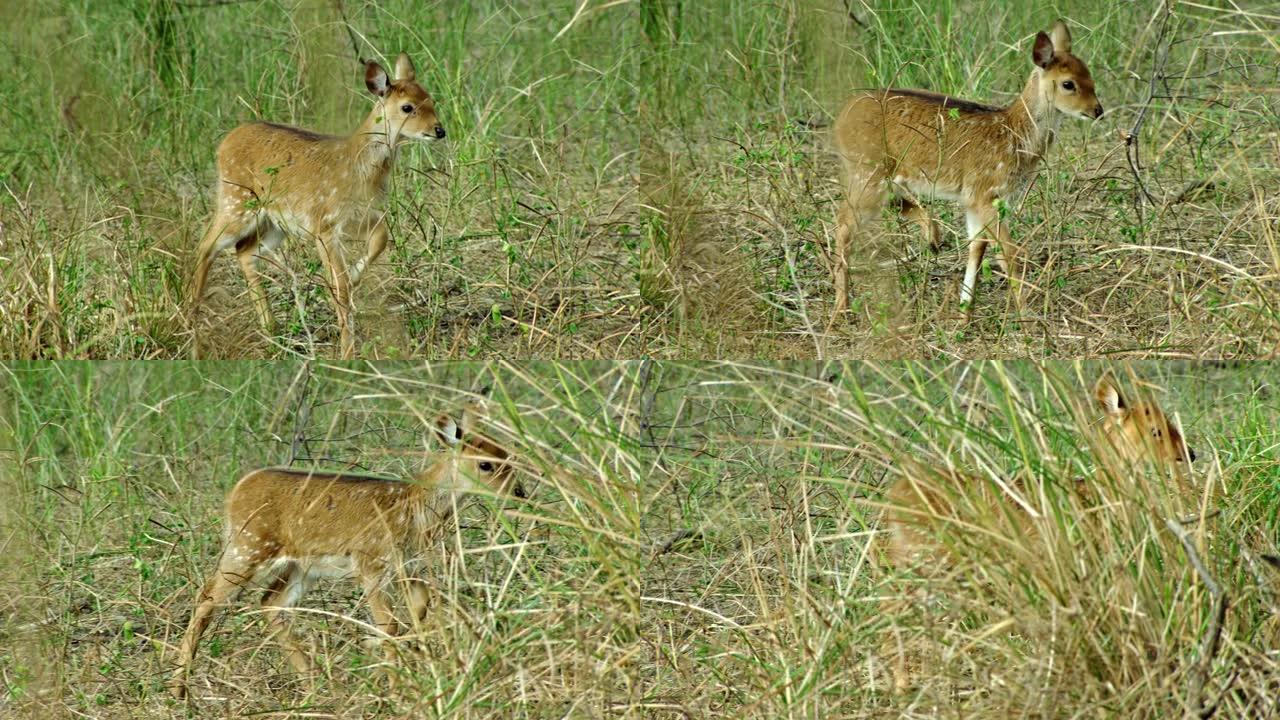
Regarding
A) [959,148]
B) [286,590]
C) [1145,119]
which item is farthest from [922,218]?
[286,590]

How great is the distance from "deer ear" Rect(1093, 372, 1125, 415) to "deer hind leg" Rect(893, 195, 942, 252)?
2.70ft

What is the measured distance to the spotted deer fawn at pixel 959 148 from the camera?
21.2 feet

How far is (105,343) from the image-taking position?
20.8 feet

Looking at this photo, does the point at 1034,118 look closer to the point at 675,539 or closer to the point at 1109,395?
the point at 1109,395

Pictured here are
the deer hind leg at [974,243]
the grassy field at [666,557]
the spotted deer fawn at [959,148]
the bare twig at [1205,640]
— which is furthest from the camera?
the spotted deer fawn at [959,148]

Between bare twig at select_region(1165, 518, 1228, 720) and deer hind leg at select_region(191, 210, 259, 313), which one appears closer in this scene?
bare twig at select_region(1165, 518, 1228, 720)

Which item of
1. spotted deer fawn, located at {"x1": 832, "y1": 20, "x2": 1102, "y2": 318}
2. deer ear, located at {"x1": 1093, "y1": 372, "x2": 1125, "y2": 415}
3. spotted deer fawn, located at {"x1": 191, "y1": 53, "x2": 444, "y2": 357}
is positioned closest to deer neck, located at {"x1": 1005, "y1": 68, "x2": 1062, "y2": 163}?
spotted deer fawn, located at {"x1": 832, "y1": 20, "x2": 1102, "y2": 318}

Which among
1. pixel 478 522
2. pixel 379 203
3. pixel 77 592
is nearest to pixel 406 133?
pixel 379 203

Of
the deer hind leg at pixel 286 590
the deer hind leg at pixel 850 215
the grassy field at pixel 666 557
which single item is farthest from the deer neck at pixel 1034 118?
A: the deer hind leg at pixel 286 590

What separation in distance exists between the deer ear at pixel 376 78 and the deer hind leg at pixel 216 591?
173cm

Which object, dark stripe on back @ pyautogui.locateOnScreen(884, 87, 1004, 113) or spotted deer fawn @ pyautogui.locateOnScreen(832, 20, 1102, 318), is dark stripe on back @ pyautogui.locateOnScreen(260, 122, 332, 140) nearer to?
spotted deer fawn @ pyautogui.locateOnScreen(832, 20, 1102, 318)

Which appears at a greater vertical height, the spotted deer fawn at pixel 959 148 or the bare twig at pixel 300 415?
the spotted deer fawn at pixel 959 148

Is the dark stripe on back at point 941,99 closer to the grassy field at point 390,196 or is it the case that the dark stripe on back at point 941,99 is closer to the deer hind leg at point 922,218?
the deer hind leg at point 922,218

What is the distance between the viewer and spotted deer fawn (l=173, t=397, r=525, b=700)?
6.32 metres
